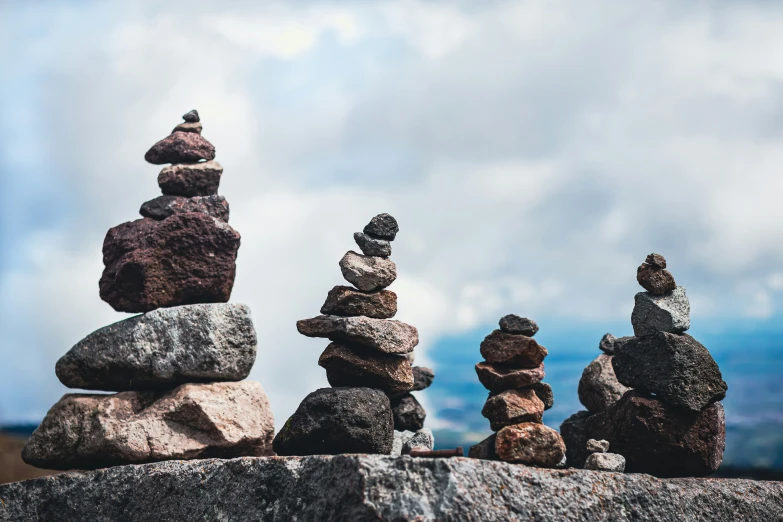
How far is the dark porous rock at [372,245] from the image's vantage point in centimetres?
893

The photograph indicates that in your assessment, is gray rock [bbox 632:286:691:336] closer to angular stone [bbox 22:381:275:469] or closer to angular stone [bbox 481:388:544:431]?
angular stone [bbox 481:388:544:431]

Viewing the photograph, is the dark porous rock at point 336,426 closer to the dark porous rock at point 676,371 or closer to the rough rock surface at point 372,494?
the rough rock surface at point 372,494

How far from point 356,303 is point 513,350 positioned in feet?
5.79

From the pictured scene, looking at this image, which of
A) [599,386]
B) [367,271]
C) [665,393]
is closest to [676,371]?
[665,393]

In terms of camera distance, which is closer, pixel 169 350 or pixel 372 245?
pixel 372 245

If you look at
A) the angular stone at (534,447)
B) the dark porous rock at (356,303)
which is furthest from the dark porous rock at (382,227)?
the angular stone at (534,447)

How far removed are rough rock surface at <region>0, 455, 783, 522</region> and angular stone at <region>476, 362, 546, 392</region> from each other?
180 cm

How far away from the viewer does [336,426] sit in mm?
7969

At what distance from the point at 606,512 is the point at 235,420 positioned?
4.17m

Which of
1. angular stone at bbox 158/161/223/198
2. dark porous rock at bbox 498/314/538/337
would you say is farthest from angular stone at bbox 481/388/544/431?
angular stone at bbox 158/161/223/198

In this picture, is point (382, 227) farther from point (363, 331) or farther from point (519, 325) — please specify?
point (519, 325)

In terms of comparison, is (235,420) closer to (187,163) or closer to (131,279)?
(131,279)

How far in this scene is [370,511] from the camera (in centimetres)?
609

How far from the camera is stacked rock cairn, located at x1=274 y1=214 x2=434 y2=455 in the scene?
8000mm
